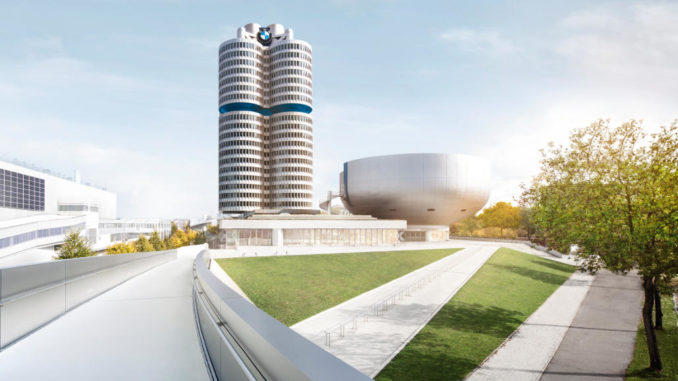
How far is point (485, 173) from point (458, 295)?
237 feet

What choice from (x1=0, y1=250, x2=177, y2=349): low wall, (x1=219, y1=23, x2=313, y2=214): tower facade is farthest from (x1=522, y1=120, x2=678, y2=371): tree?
(x1=219, y1=23, x2=313, y2=214): tower facade

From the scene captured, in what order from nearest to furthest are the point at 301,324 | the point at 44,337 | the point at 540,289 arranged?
the point at 44,337 < the point at 301,324 < the point at 540,289

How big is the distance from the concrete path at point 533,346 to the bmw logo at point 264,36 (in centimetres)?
13891

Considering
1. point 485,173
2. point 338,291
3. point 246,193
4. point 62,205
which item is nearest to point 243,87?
point 246,193

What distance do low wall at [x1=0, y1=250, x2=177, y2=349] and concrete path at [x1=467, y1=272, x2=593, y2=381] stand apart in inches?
585

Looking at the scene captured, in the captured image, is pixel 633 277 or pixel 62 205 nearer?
pixel 633 277

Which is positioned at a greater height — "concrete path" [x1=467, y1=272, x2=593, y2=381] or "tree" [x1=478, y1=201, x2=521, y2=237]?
"tree" [x1=478, y1=201, x2=521, y2=237]

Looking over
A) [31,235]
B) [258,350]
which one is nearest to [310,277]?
[258,350]

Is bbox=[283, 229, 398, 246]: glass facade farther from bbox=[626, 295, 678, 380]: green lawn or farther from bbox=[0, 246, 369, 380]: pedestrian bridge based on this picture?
bbox=[0, 246, 369, 380]: pedestrian bridge

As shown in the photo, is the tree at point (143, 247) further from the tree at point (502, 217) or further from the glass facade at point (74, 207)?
the tree at point (502, 217)

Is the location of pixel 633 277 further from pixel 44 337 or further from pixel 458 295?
pixel 44 337

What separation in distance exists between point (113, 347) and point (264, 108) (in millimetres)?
137568

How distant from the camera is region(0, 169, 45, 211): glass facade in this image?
6812 cm

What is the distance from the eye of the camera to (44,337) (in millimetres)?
6645
